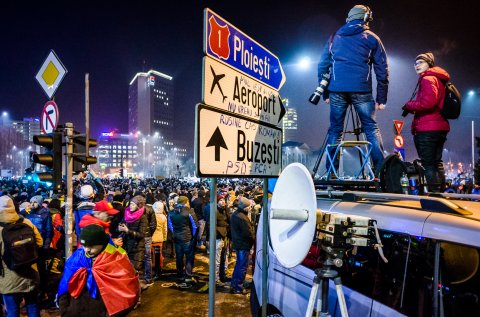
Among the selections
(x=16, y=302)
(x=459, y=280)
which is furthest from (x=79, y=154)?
(x=459, y=280)

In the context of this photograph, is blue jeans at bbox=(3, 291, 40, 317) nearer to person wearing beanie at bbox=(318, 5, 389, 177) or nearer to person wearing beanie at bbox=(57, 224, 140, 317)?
person wearing beanie at bbox=(57, 224, 140, 317)

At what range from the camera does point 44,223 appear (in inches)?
279

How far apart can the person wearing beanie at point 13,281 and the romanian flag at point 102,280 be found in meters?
2.21

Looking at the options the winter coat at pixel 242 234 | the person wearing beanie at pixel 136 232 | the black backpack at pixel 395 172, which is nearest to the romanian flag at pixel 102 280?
the black backpack at pixel 395 172

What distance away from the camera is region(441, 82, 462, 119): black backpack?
4.67 meters

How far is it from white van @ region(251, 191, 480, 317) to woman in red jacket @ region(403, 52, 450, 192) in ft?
7.56

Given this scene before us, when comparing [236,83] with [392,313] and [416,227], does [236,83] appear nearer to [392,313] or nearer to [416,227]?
[416,227]

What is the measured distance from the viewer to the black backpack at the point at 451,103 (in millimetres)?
4668

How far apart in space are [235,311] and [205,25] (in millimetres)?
5871

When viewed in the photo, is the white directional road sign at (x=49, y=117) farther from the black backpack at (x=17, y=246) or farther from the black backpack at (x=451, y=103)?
the black backpack at (x=451, y=103)

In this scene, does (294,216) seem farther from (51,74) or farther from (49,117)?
(51,74)

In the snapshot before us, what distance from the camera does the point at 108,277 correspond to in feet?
12.2

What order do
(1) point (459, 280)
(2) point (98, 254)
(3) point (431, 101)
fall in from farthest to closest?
1. (3) point (431, 101)
2. (2) point (98, 254)
3. (1) point (459, 280)

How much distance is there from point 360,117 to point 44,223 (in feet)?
21.0
